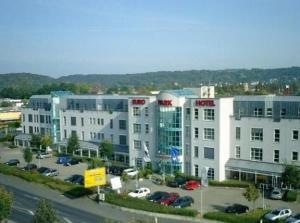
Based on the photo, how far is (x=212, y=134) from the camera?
173 feet

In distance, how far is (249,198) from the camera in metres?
39.3

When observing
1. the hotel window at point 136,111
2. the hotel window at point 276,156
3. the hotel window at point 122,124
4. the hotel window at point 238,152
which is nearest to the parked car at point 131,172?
the hotel window at point 136,111

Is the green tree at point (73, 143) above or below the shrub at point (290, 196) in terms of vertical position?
above

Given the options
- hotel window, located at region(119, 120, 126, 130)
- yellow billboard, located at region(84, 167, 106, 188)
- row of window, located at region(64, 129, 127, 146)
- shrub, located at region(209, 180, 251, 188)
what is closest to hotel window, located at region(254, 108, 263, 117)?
shrub, located at region(209, 180, 251, 188)

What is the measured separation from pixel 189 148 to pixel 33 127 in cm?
4291

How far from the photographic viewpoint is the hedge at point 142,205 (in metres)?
38.8

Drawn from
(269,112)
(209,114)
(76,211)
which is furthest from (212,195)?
(76,211)

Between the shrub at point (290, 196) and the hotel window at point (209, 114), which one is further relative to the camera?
the hotel window at point (209, 114)

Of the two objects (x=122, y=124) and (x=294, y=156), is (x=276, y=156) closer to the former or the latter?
(x=294, y=156)

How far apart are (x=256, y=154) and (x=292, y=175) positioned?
766 cm

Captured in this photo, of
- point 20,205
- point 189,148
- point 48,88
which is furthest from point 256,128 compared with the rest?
point 48,88

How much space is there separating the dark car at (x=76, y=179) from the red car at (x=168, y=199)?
42.0ft

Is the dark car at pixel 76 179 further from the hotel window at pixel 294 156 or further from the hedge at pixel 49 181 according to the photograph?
the hotel window at pixel 294 156

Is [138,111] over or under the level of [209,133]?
over
